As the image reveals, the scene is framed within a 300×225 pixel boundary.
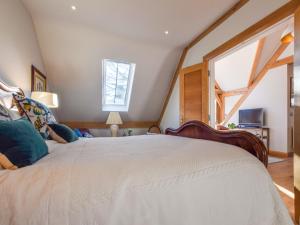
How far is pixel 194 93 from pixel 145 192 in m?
2.86

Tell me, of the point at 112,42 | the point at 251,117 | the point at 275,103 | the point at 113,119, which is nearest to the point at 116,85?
the point at 113,119

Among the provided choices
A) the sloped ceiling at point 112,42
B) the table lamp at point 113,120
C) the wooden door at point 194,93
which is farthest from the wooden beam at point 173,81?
the table lamp at point 113,120

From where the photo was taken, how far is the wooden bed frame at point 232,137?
1185mm

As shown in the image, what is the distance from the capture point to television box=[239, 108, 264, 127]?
503 cm

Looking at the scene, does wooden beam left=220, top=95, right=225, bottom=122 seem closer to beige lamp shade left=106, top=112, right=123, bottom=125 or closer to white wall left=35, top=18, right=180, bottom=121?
white wall left=35, top=18, right=180, bottom=121

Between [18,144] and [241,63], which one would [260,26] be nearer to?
[18,144]

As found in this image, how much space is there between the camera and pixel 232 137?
55.3 inches

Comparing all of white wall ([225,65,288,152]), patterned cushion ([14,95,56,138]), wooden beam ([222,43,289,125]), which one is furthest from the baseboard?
patterned cushion ([14,95,56,138])

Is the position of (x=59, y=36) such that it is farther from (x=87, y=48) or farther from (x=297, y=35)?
(x=297, y=35)

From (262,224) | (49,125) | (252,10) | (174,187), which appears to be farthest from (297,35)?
(49,125)

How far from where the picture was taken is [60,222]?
28.0 inches

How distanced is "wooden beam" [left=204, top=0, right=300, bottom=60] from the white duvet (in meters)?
1.76

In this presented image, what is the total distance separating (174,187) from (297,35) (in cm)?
191

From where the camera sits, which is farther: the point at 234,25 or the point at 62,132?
the point at 234,25
